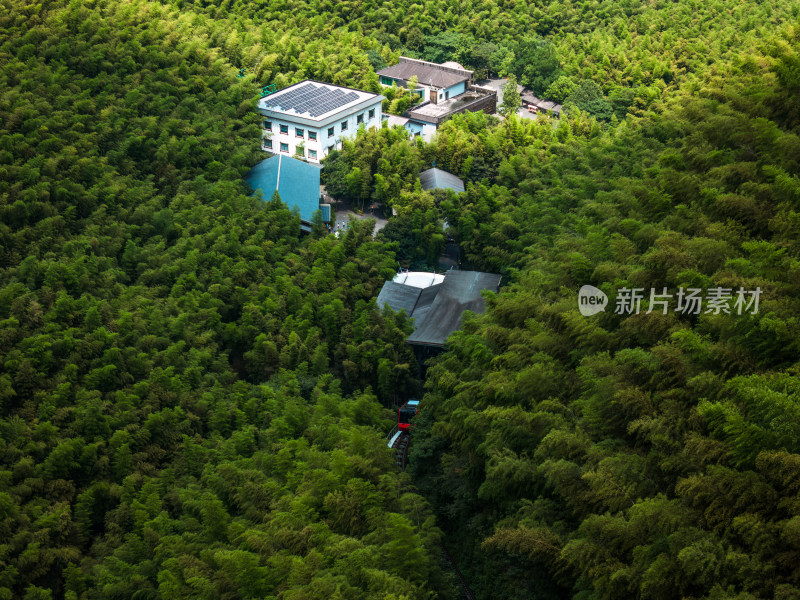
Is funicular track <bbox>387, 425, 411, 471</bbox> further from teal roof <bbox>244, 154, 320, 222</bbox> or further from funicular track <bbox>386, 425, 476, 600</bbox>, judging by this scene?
teal roof <bbox>244, 154, 320, 222</bbox>

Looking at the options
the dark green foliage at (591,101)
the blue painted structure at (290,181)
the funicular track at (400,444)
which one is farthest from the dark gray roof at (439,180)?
the funicular track at (400,444)

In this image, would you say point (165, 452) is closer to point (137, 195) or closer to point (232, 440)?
point (232, 440)

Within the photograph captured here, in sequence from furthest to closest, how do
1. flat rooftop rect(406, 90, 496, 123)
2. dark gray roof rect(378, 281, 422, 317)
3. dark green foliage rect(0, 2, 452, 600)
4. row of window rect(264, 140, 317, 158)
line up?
flat rooftop rect(406, 90, 496, 123)
row of window rect(264, 140, 317, 158)
dark gray roof rect(378, 281, 422, 317)
dark green foliage rect(0, 2, 452, 600)

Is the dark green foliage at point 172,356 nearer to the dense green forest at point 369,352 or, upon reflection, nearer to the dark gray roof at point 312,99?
the dense green forest at point 369,352

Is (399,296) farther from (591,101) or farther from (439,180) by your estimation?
(591,101)

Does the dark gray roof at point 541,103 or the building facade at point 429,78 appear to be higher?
the building facade at point 429,78

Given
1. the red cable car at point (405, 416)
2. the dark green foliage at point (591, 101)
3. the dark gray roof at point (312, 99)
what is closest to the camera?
the red cable car at point (405, 416)
